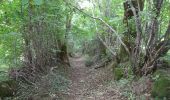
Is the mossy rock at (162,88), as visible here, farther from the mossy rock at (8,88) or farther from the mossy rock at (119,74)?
the mossy rock at (8,88)

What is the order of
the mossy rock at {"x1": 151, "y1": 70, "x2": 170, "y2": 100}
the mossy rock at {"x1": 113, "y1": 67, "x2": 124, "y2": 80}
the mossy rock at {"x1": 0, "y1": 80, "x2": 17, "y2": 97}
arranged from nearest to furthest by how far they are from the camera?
1. the mossy rock at {"x1": 151, "y1": 70, "x2": 170, "y2": 100}
2. the mossy rock at {"x1": 0, "y1": 80, "x2": 17, "y2": 97}
3. the mossy rock at {"x1": 113, "y1": 67, "x2": 124, "y2": 80}

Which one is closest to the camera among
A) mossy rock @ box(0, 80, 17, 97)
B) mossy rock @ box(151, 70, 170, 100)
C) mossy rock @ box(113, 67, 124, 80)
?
mossy rock @ box(151, 70, 170, 100)

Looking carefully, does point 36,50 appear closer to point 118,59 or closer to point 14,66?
point 14,66

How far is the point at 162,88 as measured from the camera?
5867mm

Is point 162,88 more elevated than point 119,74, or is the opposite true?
point 162,88

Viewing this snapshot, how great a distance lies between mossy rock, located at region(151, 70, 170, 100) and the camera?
18.9ft

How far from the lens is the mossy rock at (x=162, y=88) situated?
576cm

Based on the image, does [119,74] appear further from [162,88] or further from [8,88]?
[8,88]

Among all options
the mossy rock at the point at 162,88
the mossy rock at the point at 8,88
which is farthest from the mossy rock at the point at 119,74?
the mossy rock at the point at 8,88

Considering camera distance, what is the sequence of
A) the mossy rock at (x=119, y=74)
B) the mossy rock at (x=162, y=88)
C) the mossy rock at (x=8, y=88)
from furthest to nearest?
the mossy rock at (x=119, y=74) < the mossy rock at (x=8, y=88) < the mossy rock at (x=162, y=88)

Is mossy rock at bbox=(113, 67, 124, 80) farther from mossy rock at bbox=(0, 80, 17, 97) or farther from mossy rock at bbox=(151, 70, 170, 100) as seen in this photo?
mossy rock at bbox=(0, 80, 17, 97)

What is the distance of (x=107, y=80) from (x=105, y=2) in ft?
24.9

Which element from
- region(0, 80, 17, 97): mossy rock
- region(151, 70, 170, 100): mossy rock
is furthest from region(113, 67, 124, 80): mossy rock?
region(0, 80, 17, 97): mossy rock

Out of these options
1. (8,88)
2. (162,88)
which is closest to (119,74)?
(162,88)
